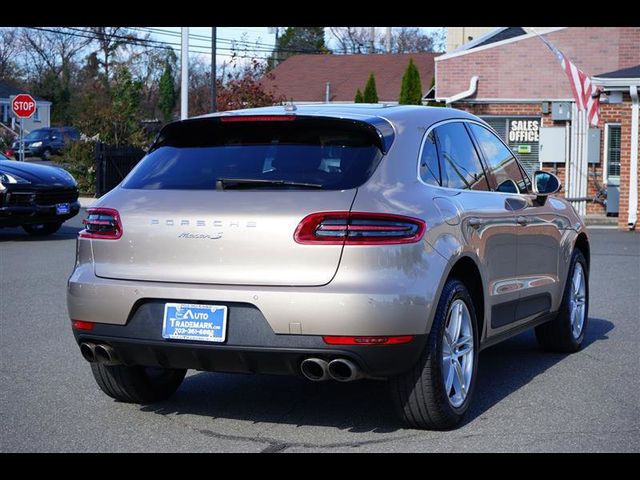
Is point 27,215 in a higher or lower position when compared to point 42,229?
higher

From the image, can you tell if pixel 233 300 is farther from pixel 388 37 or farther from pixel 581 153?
pixel 388 37

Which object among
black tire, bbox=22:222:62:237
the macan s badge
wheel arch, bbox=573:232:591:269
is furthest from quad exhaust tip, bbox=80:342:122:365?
black tire, bbox=22:222:62:237

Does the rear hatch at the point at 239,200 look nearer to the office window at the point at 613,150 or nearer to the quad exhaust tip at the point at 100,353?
the quad exhaust tip at the point at 100,353

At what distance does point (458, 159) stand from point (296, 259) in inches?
65.4

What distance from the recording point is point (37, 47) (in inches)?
2960

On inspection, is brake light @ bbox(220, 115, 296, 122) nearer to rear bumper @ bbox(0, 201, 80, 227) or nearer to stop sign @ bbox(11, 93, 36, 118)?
rear bumper @ bbox(0, 201, 80, 227)

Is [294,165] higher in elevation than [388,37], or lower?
lower

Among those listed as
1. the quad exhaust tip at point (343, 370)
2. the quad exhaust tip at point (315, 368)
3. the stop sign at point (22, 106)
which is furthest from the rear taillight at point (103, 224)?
the stop sign at point (22, 106)

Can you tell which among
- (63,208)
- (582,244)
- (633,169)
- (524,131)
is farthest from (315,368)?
(524,131)

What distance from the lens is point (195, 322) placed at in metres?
5.50

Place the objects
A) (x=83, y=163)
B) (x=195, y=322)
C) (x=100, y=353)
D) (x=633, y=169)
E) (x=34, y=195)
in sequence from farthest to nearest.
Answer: (x=83, y=163) → (x=633, y=169) → (x=34, y=195) → (x=100, y=353) → (x=195, y=322)

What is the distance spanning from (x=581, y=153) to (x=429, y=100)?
5101mm

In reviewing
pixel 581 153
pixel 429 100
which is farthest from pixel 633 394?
pixel 429 100

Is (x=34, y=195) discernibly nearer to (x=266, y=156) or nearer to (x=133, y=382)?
(x=133, y=382)
